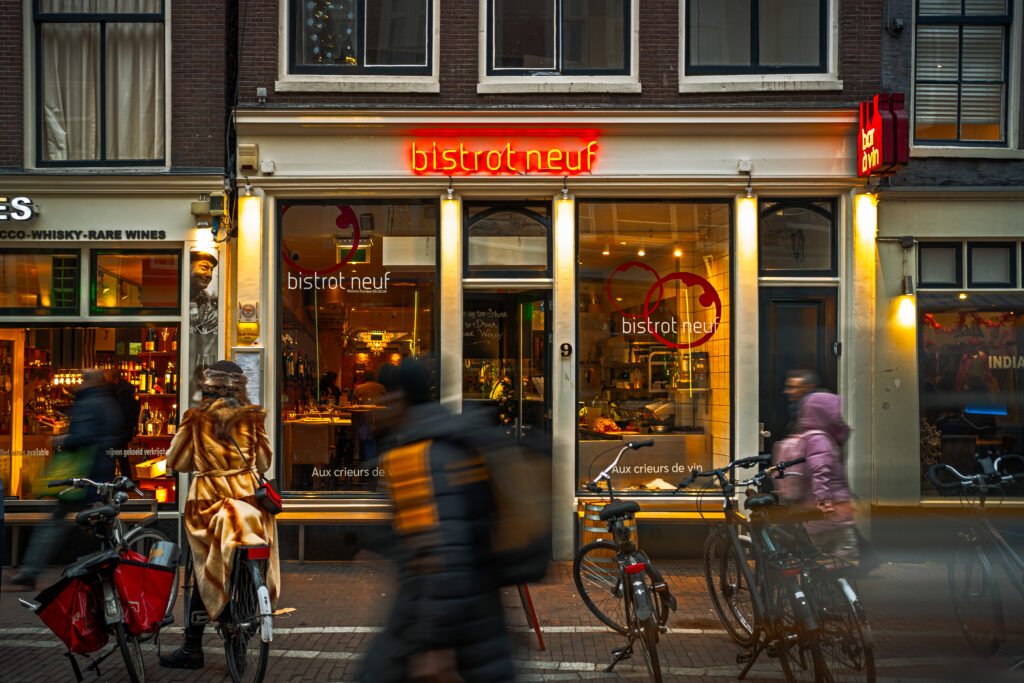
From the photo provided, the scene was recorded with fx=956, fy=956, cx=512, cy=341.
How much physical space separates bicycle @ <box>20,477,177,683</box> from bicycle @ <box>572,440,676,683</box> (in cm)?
313

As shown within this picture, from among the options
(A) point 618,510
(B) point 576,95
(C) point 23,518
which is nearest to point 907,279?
(B) point 576,95

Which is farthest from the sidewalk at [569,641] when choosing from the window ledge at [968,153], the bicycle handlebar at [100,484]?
the window ledge at [968,153]

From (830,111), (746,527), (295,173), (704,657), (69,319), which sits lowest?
(704,657)

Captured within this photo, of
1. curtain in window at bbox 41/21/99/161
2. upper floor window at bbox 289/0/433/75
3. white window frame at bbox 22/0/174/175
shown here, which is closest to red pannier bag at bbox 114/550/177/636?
white window frame at bbox 22/0/174/175

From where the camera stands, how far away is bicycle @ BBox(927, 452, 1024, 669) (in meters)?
6.72

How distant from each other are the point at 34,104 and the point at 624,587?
848 cm

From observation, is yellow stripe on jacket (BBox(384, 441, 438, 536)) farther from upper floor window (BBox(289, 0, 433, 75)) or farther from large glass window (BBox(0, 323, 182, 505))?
upper floor window (BBox(289, 0, 433, 75))

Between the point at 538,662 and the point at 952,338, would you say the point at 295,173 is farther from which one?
the point at 952,338

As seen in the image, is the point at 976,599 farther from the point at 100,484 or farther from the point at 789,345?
the point at 100,484

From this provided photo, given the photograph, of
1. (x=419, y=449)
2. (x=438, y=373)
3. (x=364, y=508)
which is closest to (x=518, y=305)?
(x=438, y=373)

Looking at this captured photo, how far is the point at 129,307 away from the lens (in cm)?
1054

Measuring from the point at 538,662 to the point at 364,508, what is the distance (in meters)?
4.05

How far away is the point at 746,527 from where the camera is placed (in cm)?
701

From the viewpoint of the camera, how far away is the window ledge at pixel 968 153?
10.8 metres
